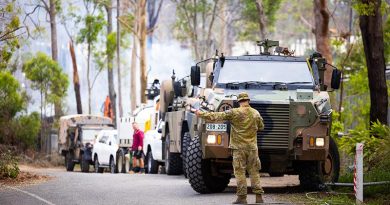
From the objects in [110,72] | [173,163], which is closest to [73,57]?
[110,72]

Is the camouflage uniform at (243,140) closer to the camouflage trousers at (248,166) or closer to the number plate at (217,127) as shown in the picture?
the camouflage trousers at (248,166)

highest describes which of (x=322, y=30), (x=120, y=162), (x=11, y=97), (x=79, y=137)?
(x=322, y=30)

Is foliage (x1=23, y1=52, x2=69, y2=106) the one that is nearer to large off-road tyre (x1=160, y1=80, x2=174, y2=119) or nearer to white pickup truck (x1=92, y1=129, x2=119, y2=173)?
white pickup truck (x1=92, y1=129, x2=119, y2=173)

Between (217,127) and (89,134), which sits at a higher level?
(217,127)

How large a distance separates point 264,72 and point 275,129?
1.81m

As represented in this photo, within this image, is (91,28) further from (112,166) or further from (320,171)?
(320,171)

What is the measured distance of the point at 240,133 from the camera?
17266 mm

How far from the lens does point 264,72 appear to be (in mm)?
20734

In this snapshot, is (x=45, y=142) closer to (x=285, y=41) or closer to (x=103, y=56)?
(x=103, y=56)

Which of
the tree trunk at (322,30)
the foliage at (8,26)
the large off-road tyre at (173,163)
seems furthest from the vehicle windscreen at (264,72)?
the tree trunk at (322,30)

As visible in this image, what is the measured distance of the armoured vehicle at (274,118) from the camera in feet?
63.2

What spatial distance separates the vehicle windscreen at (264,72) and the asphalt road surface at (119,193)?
2.23 meters

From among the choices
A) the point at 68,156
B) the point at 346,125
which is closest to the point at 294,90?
the point at 346,125

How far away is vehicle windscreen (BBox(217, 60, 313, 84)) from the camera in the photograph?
20.5m
